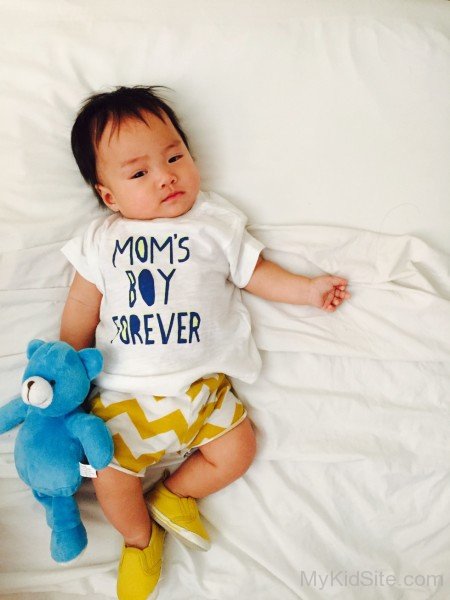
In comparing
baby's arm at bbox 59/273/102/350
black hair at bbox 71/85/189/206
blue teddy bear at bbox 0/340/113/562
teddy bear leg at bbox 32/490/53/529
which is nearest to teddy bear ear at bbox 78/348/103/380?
blue teddy bear at bbox 0/340/113/562

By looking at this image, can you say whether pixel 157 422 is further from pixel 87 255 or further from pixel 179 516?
pixel 87 255

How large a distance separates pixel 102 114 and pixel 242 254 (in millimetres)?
358

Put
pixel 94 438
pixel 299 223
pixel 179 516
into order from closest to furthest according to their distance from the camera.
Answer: pixel 94 438 < pixel 179 516 < pixel 299 223

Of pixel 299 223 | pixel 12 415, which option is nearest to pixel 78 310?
pixel 12 415

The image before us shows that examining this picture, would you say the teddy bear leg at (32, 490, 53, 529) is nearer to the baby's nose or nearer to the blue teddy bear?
the blue teddy bear

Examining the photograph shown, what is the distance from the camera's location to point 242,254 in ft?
3.59

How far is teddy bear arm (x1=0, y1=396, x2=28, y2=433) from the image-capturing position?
3.27 feet

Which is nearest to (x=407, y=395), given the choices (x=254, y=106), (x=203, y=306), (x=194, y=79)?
(x=203, y=306)

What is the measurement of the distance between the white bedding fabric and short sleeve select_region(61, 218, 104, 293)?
0.04m

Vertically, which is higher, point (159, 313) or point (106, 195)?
point (106, 195)

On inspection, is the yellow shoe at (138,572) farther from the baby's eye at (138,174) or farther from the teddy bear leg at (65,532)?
the baby's eye at (138,174)

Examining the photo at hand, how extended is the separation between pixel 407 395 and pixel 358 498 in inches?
8.3

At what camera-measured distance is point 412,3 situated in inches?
44.8

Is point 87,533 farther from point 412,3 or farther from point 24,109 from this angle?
point 412,3
